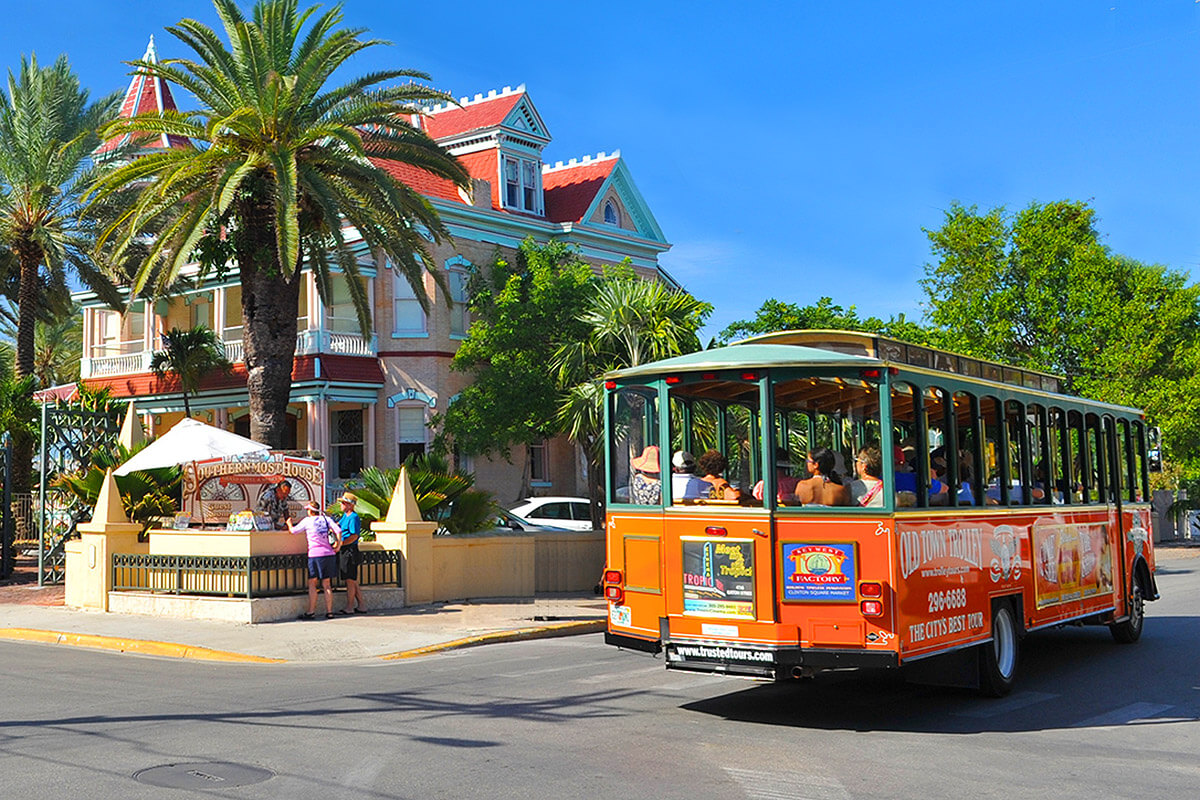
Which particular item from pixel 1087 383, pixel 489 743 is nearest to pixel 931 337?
pixel 1087 383

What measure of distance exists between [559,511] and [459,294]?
26.6 feet

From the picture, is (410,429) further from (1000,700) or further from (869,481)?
(869,481)

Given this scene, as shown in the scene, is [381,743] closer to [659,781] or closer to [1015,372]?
[659,781]

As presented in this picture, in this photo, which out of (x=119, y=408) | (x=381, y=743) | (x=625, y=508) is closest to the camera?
(x=381, y=743)

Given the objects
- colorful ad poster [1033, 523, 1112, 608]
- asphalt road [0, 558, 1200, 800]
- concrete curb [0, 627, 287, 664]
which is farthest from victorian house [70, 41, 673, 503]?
colorful ad poster [1033, 523, 1112, 608]

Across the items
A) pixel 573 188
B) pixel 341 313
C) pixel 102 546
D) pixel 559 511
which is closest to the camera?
pixel 102 546

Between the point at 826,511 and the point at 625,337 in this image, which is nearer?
the point at 826,511

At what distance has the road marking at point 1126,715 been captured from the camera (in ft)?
30.2

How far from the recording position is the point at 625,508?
10211mm

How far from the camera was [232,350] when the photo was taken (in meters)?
35.0

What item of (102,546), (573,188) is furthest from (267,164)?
(573,188)

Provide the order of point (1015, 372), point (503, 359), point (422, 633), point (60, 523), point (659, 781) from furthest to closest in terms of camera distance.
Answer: point (503, 359) → point (60, 523) → point (422, 633) → point (1015, 372) → point (659, 781)

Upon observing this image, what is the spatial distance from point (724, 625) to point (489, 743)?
2.08 meters

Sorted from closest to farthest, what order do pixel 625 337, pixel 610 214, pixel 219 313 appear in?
pixel 625 337 → pixel 219 313 → pixel 610 214
